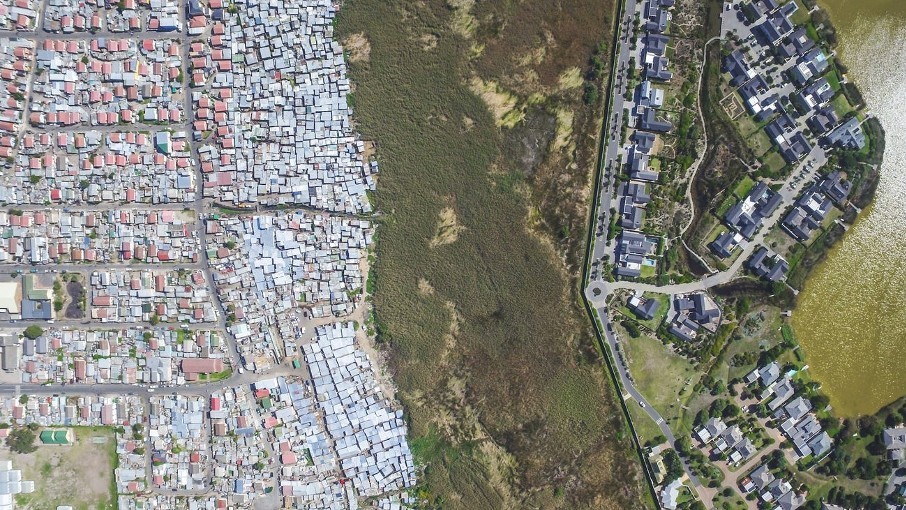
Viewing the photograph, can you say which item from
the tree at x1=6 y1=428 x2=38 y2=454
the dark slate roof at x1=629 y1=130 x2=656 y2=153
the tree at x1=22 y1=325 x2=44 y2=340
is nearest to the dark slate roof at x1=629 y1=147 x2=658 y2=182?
the dark slate roof at x1=629 y1=130 x2=656 y2=153

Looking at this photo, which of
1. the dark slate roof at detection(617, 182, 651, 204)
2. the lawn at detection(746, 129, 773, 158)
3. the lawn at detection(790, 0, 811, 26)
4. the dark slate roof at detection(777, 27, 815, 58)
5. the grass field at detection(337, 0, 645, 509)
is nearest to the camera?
the grass field at detection(337, 0, 645, 509)

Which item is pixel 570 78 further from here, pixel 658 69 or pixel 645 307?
pixel 645 307

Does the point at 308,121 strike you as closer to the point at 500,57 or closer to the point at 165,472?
the point at 500,57

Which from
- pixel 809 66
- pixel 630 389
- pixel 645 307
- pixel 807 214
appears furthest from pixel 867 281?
pixel 630 389

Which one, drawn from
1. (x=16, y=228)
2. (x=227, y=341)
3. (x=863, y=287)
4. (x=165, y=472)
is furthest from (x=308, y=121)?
(x=863, y=287)

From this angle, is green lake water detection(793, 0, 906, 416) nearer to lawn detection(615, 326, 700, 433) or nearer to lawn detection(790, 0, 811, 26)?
lawn detection(790, 0, 811, 26)
